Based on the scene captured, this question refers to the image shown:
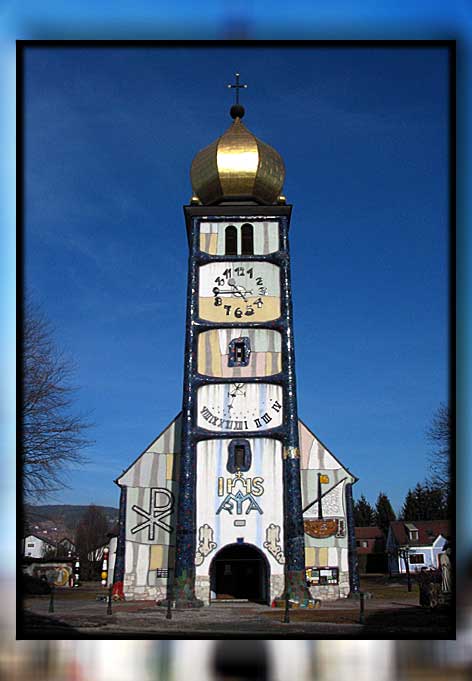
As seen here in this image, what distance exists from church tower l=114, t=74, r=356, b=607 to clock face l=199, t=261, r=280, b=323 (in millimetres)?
33

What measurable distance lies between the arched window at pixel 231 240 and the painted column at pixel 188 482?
105cm

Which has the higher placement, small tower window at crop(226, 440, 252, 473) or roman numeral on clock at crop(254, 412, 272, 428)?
roman numeral on clock at crop(254, 412, 272, 428)

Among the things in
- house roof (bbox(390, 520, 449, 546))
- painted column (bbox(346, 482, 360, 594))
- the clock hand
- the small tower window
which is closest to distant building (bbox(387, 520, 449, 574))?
house roof (bbox(390, 520, 449, 546))

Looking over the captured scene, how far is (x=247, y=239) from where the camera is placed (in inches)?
934

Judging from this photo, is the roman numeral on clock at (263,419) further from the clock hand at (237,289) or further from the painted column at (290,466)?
the clock hand at (237,289)

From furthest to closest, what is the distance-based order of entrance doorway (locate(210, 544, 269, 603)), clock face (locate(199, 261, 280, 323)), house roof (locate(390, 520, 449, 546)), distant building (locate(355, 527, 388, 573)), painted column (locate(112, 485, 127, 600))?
distant building (locate(355, 527, 388, 573))
house roof (locate(390, 520, 449, 546))
clock face (locate(199, 261, 280, 323))
painted column (locate(112, 485, 127, 600))
entrance doorway (locate(210, 544, 269, 603))

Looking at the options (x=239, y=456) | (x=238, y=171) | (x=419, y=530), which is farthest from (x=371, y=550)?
(x=238, y=171)

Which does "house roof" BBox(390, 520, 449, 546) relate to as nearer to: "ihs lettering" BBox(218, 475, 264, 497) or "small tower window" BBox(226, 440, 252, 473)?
"ihs lettering" BBox(218, 475, 264, 497)

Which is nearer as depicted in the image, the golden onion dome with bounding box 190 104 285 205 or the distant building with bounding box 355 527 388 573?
the golden onion dome with bounding box 190 104 285 205

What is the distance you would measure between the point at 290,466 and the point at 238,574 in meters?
3.39

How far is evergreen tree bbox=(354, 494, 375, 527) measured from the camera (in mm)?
53478

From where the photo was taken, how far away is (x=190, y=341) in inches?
881

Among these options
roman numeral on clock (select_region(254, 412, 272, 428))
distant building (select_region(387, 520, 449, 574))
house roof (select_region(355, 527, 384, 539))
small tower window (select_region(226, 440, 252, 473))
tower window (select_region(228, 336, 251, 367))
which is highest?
tower window (select_region(228, 336, 251, 367))

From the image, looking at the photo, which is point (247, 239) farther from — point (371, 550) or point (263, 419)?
point (371, 550)
